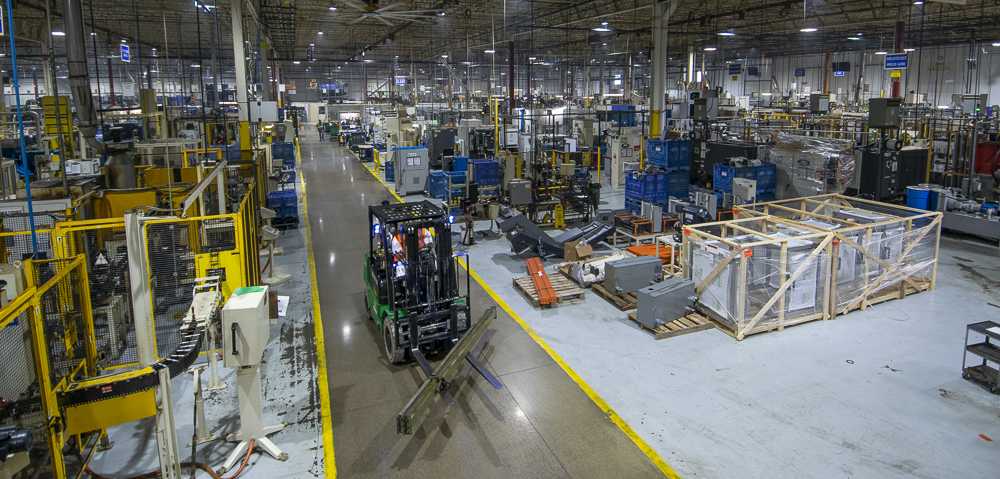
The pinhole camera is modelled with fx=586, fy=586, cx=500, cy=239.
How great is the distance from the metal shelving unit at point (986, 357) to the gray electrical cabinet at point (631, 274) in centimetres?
420

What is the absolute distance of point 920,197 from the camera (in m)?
14.7

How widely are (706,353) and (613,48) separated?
3873 cm

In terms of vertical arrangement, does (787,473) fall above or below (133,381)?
below

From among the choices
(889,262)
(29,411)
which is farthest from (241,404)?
(889,262)

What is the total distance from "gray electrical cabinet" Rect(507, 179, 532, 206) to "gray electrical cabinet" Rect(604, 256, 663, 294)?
18.8 ft

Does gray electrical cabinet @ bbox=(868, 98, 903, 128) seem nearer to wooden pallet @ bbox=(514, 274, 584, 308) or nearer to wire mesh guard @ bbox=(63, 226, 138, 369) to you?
wooden pallet @ bbox=(514, 274, 584, 308)

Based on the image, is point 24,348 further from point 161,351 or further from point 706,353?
point 706,353

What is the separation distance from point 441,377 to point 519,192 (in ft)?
31.1

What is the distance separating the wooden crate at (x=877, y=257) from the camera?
8820 mm

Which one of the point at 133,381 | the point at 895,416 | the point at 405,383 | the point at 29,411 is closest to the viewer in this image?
the point at 29,411

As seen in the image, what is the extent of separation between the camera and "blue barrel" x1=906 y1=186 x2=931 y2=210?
1469 cm

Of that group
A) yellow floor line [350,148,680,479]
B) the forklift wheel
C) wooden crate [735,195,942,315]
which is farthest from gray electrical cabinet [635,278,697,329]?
the forklift wheel

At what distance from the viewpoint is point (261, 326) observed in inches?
210

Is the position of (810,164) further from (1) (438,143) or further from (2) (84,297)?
(1) (438,143)
